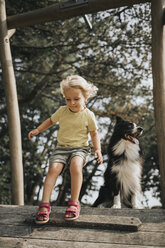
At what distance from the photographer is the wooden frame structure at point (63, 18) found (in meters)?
2.92

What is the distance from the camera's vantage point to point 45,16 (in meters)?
3.89

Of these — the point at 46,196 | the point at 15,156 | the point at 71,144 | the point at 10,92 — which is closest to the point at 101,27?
the point at 10,92

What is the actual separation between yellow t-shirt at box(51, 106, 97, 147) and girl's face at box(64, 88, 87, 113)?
10 cm

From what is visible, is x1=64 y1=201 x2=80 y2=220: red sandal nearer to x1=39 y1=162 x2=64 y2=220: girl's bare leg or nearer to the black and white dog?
x1=39 y1=162 x2=64 y2=220: girl's bare leg

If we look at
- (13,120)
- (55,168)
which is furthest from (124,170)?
(13,120)

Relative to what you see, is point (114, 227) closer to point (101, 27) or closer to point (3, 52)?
point (3, 52)

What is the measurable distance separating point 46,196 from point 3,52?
2.66 metres

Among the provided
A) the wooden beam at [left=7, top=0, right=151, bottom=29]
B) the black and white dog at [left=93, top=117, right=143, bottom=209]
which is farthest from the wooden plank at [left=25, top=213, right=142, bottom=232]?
the wooden beam at [left=7, top=0, right=151, bottom=29]

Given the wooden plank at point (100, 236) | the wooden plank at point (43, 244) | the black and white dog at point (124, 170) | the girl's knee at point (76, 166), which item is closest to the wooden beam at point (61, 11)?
the black and white dog at point (124, 170)

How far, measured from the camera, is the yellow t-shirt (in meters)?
2.63

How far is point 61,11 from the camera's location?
376 centimetres

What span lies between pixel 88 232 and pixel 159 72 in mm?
1933

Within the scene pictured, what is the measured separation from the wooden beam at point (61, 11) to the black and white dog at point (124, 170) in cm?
166

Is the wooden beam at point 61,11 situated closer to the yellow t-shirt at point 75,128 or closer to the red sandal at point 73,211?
the yellow t-shirt at point 75,128
